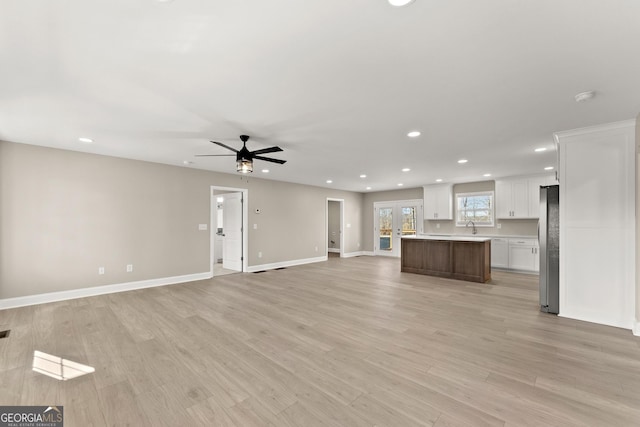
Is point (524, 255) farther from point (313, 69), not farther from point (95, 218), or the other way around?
point (95, 218)

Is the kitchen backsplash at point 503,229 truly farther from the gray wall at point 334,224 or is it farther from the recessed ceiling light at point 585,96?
the recessed ceiling light at point 585,96

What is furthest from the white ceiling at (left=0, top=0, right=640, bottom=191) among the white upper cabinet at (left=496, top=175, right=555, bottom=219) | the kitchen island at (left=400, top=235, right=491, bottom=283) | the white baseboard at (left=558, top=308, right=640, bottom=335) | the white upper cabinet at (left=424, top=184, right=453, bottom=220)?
the white upper cabinet at (left=424, top=184, right=453, bottom=220)

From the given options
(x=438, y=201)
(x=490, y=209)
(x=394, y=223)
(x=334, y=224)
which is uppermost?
(x=438, y=201)

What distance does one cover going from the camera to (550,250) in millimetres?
3928

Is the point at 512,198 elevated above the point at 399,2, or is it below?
below

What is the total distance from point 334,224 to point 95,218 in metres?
8.16

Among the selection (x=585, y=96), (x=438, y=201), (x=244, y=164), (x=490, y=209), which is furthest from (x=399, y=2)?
(x=490, y=209)

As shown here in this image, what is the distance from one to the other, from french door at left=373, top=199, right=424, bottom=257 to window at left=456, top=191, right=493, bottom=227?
125 cm

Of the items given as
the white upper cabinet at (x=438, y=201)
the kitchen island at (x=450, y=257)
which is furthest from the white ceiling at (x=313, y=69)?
the white upper cabinet at (x=438, y=201)

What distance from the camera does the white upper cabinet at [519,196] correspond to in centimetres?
686

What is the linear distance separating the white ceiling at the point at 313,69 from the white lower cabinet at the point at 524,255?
3.90m

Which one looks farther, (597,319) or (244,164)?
(244,164)

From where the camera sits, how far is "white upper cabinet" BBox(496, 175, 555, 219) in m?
6.86

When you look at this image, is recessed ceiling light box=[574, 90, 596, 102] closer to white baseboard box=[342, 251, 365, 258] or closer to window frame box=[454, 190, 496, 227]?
window frame box=[454, 190, 496, 227]
